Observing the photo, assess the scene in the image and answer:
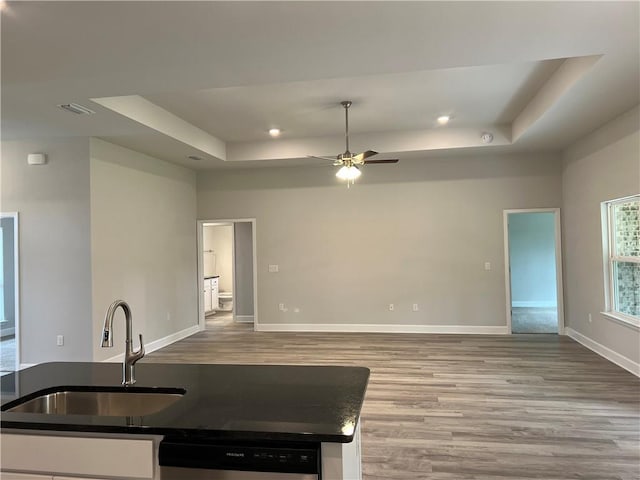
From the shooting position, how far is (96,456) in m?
1.43

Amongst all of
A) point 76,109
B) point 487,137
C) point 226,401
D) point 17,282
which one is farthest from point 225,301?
point 226,401

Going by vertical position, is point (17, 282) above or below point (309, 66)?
below

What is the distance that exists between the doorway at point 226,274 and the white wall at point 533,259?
248 inches

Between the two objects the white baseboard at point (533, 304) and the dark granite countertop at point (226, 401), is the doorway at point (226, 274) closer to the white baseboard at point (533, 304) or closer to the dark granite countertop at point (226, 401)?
the dark granite countertop at point (226, 401)

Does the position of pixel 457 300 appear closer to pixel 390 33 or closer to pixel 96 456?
pixel 390 33

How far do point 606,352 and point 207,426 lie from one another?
5.51m

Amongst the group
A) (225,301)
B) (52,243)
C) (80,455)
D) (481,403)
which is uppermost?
(52,243)

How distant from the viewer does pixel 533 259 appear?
410 inches

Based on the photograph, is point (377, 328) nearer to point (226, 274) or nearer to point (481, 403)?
point (481, 403)

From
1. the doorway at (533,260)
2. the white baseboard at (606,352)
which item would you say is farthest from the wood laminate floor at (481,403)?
the doorway at (533,260)

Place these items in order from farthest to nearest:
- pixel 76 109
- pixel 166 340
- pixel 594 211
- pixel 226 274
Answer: pixel 226 274, pixel 166 340, pixel 594 211, pixel 76 109

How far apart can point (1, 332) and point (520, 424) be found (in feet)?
26.2

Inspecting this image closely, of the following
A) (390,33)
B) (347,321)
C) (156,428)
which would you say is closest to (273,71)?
(390,33)

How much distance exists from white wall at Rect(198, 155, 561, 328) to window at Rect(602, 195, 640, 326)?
1.67 metres
